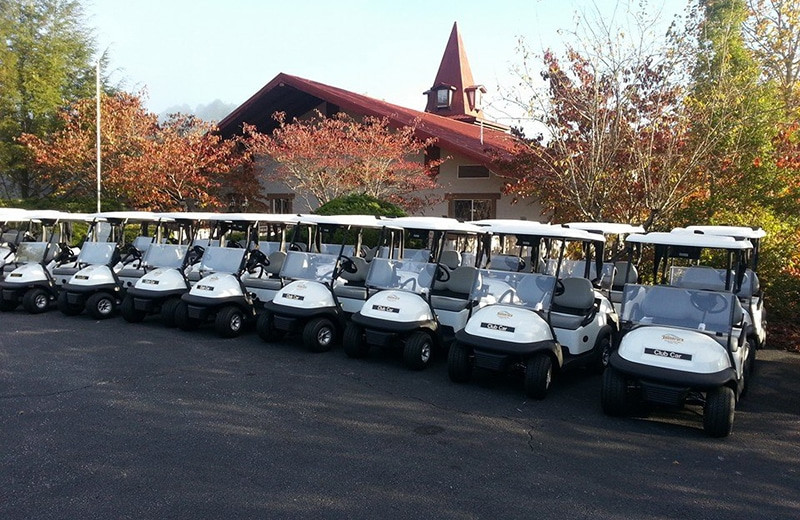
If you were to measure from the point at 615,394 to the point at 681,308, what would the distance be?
121 centimetres

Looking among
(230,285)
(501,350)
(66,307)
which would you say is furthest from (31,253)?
(501,350)

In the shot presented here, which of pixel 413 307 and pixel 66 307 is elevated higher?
pixel 413 307

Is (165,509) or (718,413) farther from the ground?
(718,413)

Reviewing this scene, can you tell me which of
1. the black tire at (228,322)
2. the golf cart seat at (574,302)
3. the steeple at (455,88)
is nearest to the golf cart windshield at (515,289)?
the golf cart seat at (574,302)

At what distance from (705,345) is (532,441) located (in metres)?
1.69

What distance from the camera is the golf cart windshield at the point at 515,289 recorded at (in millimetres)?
6188

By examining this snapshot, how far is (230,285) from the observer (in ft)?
26.2

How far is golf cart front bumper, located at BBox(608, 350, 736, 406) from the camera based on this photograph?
15.0 ft

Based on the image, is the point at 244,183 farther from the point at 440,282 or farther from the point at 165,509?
the point at 165,509

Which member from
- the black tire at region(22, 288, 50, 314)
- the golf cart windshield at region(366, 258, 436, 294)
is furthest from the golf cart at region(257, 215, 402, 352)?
the black tire at region(22, 288, 50, 314)

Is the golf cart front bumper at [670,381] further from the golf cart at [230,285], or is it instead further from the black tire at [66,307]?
the black tire at [66,307]

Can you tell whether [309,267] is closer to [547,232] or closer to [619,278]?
[547,232]

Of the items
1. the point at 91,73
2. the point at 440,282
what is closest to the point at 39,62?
the point at 91,73

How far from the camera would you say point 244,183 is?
18.6 meters
